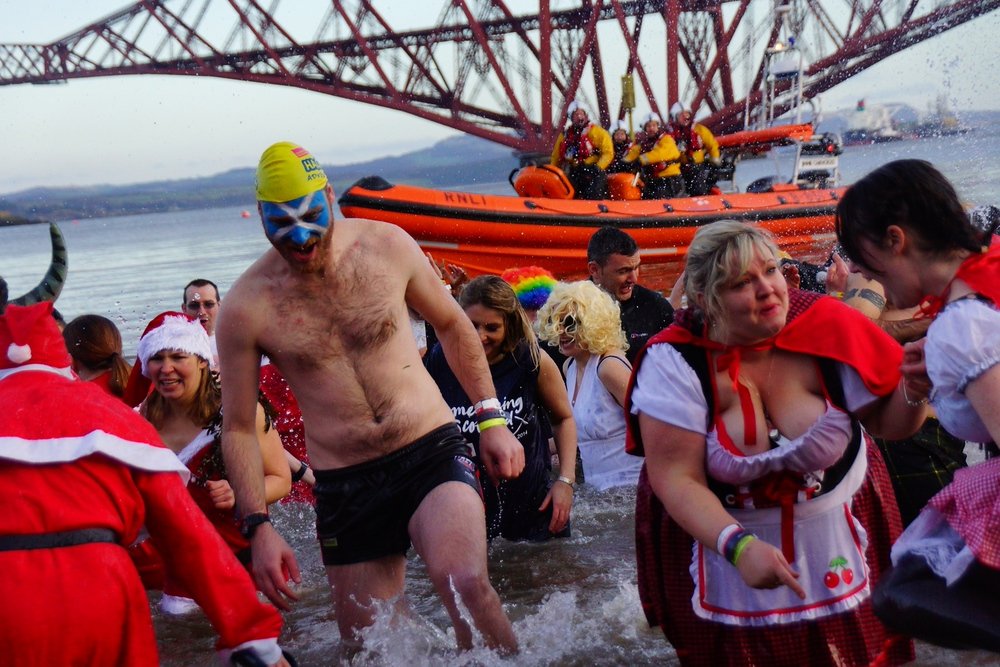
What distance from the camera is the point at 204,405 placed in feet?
15.8

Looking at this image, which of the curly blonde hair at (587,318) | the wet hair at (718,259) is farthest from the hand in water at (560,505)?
the wet hair at (718,259)

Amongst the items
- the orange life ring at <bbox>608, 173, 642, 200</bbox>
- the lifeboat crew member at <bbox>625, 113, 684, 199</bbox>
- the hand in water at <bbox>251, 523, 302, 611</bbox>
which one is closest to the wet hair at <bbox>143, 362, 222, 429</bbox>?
the hand in water at <bbox>251, 523, 302, 611</bbox>

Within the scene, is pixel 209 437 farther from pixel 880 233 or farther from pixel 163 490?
pixel 880 233

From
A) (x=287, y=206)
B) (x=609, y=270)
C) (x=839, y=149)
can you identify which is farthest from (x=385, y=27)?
(x=287, y=206)

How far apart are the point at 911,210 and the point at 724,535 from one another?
90cm

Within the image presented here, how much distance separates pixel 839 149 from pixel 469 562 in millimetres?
16782

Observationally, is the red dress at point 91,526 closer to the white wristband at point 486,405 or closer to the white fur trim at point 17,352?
the white fur trim at point 17,352

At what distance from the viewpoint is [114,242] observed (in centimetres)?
6162

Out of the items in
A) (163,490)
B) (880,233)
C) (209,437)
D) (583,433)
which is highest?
(880,233)

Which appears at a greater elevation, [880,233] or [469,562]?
[880,233]

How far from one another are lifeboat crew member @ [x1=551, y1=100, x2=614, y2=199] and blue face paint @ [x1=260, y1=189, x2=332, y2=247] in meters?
12.2

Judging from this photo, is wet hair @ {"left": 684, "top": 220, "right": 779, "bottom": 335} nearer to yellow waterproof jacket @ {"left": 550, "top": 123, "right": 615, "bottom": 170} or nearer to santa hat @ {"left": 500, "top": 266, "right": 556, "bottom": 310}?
santa hat @ {"left": 500, "top": 266, "right": 556, "bottom": 310}

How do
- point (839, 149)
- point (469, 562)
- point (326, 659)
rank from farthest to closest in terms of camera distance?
point (839, 149), point (326, 659), point (469, 562)

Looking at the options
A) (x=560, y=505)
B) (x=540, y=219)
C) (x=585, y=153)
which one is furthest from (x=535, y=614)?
(x=585, y=153)
